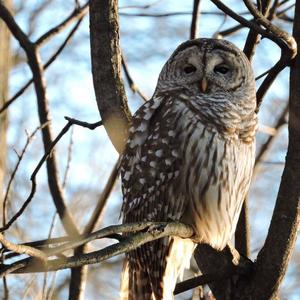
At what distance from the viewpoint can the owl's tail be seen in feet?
12.9

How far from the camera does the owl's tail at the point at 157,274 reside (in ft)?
12.9

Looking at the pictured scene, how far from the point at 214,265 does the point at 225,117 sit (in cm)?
72

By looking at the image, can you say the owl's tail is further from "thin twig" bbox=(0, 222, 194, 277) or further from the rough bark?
the rough bark

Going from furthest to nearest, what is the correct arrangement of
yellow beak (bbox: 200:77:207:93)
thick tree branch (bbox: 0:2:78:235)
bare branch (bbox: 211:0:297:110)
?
thick tree branch (bbox: 0:2:78:235) → yellow beak (bbox: 200:77:207:93) → bare branch (bbox: 211:0:297:110)

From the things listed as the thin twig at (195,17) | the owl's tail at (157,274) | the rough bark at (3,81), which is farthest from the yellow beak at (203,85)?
the rough bark at (3,81)

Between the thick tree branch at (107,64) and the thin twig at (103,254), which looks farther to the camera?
the thick tree branch at (107,64)

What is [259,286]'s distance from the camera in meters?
3.73

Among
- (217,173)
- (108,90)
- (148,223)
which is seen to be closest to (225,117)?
(217,173)

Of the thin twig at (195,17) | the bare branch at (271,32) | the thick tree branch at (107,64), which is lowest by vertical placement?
the bare branch at (271,32)

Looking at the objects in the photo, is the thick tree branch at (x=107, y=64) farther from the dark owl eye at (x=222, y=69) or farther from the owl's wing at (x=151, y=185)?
the dark owl eye at (x=222, y=69)

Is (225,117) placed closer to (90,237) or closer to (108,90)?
(108,90)

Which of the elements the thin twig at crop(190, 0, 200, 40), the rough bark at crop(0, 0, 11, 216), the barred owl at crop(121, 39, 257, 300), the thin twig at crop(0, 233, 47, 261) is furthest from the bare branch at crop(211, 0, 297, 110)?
the rough bark at crop(0, 0, 11, 216)

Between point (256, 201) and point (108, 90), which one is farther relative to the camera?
point (256, 201)

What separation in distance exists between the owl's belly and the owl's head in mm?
407
